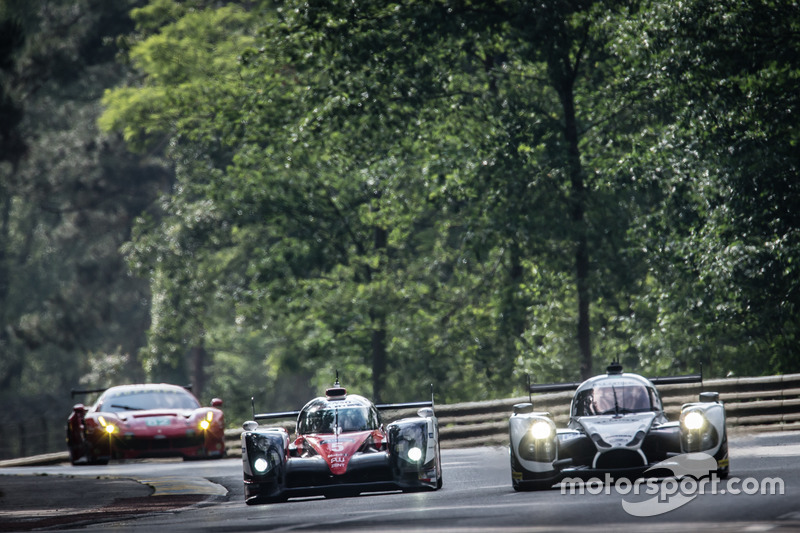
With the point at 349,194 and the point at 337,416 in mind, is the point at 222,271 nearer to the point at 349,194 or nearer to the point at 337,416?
the point at 349,194

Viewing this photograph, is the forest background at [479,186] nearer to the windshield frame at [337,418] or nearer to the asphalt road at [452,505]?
the asphalt road at [452,505]

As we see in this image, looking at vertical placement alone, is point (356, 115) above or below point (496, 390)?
above

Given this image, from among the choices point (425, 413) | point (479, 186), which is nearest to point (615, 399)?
point (425, 413)

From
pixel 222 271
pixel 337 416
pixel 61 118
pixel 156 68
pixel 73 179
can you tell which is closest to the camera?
pixel 337 416

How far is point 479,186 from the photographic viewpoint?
27.2 metres

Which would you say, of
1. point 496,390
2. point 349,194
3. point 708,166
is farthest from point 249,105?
point 708,166

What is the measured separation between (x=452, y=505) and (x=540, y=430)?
1.76m

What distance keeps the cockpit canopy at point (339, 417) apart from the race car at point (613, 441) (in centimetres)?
182

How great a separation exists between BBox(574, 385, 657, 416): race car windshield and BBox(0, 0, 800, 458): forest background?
9907mm

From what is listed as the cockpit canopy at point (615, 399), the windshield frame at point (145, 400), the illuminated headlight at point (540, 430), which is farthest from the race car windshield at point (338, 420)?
the windshield frame at point (145, 400)

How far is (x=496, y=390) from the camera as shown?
31359 millimetres

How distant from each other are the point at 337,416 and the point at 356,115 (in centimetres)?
1350

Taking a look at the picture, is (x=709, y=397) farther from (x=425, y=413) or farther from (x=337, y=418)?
(x=337, y=418)

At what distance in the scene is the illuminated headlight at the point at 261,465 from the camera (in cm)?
1367
